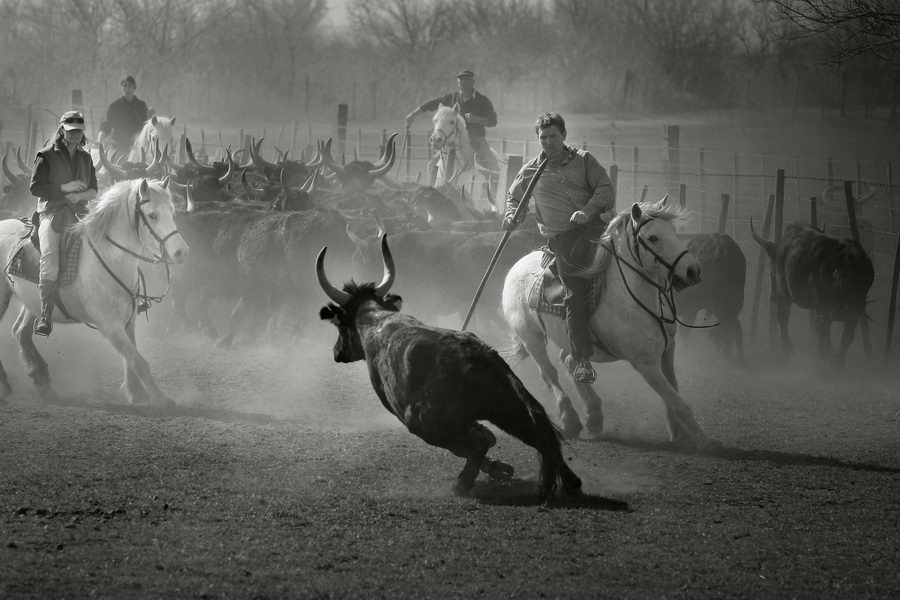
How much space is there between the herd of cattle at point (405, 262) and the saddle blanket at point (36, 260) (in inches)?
89.4

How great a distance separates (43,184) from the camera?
10.6m

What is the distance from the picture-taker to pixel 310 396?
11.1 m

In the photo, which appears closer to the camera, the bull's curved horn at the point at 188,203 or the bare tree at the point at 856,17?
the bare tree at the point at 856,17

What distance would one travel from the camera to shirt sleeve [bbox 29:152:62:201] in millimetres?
10633

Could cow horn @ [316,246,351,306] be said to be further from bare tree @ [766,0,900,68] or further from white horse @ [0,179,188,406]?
bare tree @ [766,0,900,68]

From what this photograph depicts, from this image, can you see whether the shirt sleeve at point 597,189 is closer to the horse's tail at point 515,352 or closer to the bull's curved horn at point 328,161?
the horse's tail at point 515,352

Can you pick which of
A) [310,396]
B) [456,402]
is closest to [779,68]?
[310,396]

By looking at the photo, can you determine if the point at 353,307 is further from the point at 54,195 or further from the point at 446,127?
the point at 446,127

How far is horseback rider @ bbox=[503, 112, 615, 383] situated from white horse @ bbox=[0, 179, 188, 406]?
3.25 metres

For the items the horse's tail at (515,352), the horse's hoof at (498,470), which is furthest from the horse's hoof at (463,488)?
the horse's tail at (515,352)

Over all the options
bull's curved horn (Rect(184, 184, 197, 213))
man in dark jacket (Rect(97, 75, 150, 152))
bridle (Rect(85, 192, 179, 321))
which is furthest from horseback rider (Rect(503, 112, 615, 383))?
man in dark jacket (Rect(97, 75, 150, 152))

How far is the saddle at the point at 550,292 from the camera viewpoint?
9141mm

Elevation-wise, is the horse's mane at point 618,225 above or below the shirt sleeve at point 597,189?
below

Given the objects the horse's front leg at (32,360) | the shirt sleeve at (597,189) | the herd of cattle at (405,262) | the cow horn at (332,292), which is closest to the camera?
the cow horn at (332,292)
